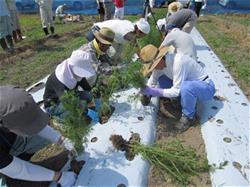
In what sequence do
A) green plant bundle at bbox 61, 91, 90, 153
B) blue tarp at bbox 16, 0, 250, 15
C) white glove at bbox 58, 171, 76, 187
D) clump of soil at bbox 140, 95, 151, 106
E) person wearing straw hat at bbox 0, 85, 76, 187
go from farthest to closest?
1. blue tarp at bbox 16, 0, 250, 15
2. clump of soil at bbox 140, 95, 151, 106
3. green plant bundle at bbox 61, 91, 90, 153
4. white glove at bbox 58, 171, 76, 187
5. person wearing straw hat at bbox 0, 85, 76, 187

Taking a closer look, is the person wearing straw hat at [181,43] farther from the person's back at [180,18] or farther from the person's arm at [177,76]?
the person's arm at [177,76]

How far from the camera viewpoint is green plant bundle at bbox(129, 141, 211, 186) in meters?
2.45

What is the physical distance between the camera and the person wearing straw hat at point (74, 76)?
303 cm

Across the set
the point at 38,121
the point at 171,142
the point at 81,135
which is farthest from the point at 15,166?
the point at 171,142

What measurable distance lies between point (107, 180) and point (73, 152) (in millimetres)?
370

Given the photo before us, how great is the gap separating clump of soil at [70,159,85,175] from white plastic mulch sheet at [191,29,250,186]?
41.3 inches

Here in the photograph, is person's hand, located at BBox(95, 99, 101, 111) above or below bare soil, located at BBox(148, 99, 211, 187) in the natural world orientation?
above

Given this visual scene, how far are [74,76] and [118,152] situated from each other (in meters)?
0.89

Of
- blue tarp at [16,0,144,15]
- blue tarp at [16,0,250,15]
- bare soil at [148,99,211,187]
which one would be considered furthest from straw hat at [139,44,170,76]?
blue tarp at [16,0,144,15]

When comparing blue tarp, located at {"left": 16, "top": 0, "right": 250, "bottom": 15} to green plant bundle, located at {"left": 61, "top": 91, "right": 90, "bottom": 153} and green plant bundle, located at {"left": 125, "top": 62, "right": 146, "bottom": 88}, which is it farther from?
green plant bundle, located at {"left": 61, "top": 91, "right": 90, "bottom": 153}

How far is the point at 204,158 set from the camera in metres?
2.71

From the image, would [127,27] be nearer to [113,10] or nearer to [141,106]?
[141,106]

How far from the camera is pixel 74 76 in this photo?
3.10 m

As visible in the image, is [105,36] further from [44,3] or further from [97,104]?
[44,3]
